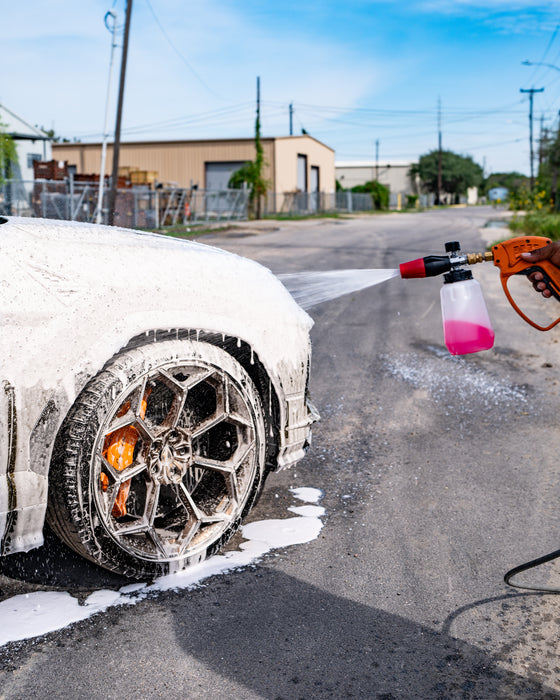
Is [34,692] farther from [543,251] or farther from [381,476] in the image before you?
[381,476]

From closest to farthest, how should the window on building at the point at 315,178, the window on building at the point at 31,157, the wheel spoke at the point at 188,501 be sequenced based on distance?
1. the wheel spoke at the point at 188,501
2. the window on building at the point at 31,157
3. the window on building at the point at 315,178

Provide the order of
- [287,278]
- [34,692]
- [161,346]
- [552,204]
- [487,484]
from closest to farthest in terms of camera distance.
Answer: [34,692], [161,346], [487,484], [287,278], [552,204]

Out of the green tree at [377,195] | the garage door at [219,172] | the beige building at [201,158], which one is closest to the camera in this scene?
the beige building at [201,158]

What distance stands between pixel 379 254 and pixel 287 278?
1207 centimetres

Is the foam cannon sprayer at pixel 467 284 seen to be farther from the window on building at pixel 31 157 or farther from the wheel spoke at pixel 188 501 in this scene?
the window on building at pixel 31 157

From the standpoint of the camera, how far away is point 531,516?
11.4 ft

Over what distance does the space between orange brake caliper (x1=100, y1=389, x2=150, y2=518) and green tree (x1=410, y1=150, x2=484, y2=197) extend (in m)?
95.4

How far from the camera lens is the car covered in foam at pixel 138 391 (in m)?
2.36

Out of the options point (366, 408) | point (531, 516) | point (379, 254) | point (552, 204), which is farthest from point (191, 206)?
point (531, 516)

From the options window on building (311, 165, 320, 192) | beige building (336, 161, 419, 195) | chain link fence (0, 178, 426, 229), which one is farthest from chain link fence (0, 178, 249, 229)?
beige building (336, 161, 419, 195)

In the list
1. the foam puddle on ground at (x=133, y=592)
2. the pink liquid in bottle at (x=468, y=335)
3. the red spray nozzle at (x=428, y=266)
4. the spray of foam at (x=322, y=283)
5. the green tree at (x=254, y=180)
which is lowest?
the foam puddle on ground at (x=133, y=592)

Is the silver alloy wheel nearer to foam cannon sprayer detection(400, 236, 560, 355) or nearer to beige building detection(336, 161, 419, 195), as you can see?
foam cannon sprayer detection(400, 236, 560, 355)

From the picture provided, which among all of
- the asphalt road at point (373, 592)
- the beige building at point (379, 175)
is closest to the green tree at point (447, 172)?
the beige building at point (379, 175)

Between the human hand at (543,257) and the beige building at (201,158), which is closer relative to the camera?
the human hand at (543,257)
